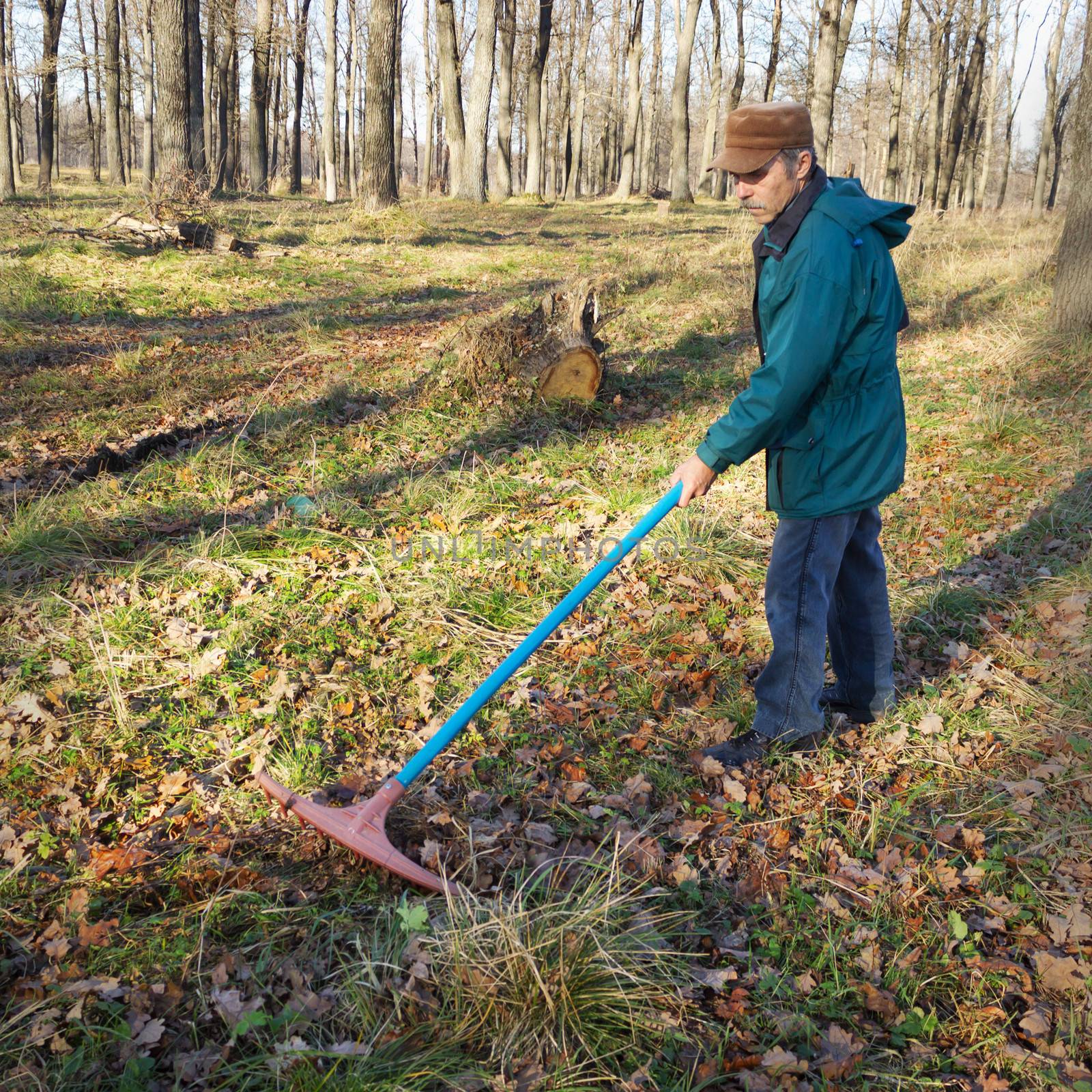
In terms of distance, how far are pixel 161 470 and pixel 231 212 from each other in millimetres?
10472

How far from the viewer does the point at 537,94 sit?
2559cm

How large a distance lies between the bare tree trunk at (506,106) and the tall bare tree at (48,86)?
1128 centimetres

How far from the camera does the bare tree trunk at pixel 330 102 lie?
23.3 meters

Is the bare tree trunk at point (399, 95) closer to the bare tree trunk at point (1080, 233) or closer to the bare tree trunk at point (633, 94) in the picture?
the bare tree trunk at point (633, 94)

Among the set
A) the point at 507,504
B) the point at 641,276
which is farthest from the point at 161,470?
the point at 641,276

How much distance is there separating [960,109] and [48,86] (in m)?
23.5

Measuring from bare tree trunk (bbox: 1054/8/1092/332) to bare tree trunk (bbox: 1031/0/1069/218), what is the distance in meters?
21.8

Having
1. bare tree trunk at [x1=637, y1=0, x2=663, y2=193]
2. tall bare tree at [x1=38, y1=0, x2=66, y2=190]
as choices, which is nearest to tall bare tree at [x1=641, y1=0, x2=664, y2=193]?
bare tree trunk at [x1=637, y1=0, x2=663, y2=193]

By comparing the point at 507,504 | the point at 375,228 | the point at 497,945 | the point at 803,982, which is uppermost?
the point at 375,228

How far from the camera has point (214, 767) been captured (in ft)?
10.9

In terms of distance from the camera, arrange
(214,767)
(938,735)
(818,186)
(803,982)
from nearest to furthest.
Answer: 1. (803,982)
2. (818,186)
3. (214,767)
4. (938,735)

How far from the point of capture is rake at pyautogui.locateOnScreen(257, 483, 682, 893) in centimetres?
261

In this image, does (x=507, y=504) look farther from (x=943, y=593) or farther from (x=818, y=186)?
(x=818, y=186)

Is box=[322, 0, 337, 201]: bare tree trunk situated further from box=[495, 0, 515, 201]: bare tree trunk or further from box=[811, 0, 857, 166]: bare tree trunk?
box=[811, 0, 857, 166]: bare tree trunk
